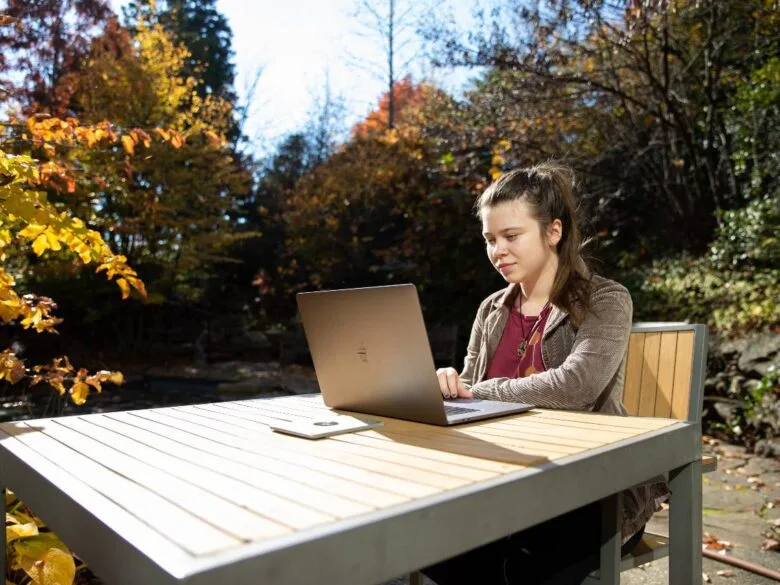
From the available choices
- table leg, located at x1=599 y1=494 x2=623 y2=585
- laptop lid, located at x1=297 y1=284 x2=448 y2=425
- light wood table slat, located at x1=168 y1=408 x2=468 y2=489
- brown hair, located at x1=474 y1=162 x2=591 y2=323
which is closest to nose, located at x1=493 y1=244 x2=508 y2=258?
brown hair, located at x1=474 y1=162 x2=591 y2=323

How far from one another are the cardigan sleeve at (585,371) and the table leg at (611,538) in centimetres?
29

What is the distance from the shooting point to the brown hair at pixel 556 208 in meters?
1.96

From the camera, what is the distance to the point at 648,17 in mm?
6223

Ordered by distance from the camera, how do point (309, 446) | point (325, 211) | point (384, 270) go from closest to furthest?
point (309, 446)
point (384, 270)
point (325, 211)

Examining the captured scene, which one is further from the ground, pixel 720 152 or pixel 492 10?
pixel 492 10

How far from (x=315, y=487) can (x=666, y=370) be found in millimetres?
1212

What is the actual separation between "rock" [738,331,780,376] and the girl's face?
3.92 meters

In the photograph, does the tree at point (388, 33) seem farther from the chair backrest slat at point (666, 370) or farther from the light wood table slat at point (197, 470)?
the light wood table slat at point (197, 470)

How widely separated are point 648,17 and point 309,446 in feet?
20.8

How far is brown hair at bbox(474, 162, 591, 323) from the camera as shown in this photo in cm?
196

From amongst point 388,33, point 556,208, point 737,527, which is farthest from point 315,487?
point 388,33

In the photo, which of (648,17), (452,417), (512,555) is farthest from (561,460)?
(648,17)

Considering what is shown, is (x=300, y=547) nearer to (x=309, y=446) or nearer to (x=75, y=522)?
(x=75, y=522)

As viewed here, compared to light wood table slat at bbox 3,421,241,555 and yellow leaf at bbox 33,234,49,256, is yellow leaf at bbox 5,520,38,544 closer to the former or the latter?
light wood table slat at bbox 3,421,241,555
